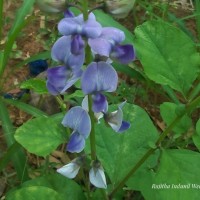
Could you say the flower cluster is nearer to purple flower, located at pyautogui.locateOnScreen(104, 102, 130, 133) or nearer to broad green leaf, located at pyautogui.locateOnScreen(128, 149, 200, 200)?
purple flower, located at pyautogui.locateOnScreen(104, 102, 130, 133)

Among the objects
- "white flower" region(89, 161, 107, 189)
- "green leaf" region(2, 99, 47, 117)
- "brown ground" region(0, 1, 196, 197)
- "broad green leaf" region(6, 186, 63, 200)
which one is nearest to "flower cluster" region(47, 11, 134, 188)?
"white flower" region(89, 161, 107, 189)

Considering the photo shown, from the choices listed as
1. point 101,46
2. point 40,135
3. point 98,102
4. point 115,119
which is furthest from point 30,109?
point 101,46

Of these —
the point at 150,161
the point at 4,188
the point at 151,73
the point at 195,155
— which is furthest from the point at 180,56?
the point at 4,188

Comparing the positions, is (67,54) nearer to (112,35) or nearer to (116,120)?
(112,35)

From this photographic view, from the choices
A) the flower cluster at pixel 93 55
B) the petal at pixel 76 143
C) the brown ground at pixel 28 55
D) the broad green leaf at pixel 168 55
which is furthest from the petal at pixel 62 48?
the brown ground at pixel 28 55

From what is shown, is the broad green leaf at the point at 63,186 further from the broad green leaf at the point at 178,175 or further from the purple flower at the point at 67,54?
the purple flower at the point at 67,54
